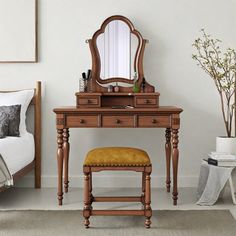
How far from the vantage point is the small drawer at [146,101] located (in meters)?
4.17

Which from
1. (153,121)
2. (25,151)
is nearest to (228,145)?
(153,121)

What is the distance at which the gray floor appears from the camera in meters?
3.76

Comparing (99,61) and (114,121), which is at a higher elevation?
(99,61)

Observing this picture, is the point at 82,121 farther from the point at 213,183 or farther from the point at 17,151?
the point at 213,183

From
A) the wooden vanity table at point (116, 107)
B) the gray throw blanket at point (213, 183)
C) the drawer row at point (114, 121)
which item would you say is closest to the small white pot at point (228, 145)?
the gray throw blanket at point (213, 183)

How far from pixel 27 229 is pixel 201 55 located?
2372 mm

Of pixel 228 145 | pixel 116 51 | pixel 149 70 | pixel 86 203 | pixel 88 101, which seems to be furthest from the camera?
pixel 149 70

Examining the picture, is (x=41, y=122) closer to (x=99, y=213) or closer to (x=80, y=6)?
(x=80, y=6)

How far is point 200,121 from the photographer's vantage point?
453cm

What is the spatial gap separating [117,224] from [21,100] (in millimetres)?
1661

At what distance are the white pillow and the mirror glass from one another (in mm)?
737

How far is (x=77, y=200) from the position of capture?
158 inches

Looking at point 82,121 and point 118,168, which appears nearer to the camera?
point 118,168

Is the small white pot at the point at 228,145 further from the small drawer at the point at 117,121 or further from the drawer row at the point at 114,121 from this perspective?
the small drawer at the point at 117,121
